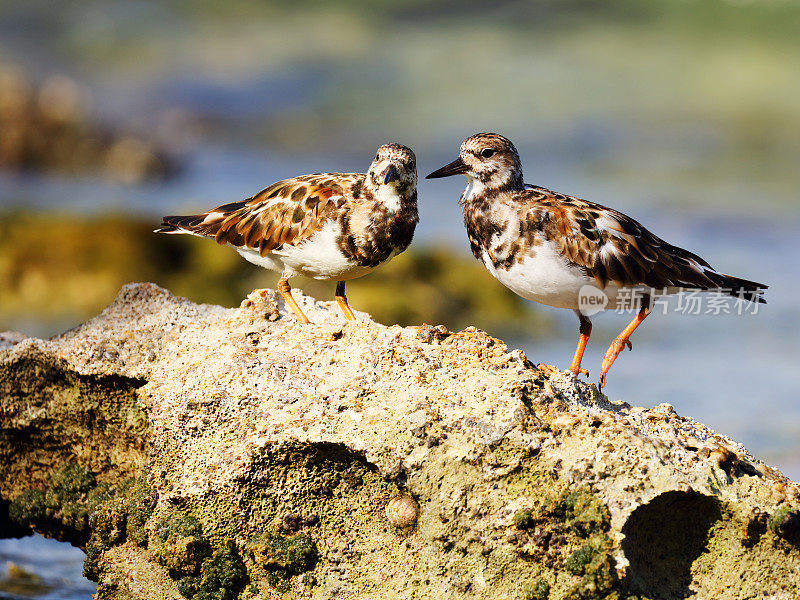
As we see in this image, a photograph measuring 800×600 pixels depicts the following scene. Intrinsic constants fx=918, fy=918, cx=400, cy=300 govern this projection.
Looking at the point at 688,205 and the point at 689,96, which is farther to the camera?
the point at 689,96

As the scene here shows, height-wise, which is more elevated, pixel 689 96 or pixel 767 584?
pixel 689 96

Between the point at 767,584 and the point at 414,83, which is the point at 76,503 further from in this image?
the point at 414,83

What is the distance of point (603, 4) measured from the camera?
29219 mm

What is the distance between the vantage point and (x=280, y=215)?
6.67 meters

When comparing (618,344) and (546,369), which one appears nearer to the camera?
(546,369)

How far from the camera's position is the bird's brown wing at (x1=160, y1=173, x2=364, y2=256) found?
254 inches

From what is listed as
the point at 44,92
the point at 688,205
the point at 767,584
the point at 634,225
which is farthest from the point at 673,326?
the point at 44,92

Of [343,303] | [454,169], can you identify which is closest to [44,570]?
[343,303]

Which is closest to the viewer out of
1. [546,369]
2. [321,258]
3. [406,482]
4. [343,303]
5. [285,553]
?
[406,482]

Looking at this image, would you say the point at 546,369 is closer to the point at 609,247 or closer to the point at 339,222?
the point at 609,247

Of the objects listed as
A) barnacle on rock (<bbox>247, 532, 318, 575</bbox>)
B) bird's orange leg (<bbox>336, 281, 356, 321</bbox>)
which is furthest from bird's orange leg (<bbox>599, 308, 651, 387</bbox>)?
barnacle on rock (<bbox>247, 532, 318, 575</bbox>)

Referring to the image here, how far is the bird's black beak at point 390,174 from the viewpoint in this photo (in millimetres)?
6167

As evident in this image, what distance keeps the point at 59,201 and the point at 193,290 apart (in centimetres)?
940

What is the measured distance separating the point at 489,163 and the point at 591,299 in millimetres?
1145
